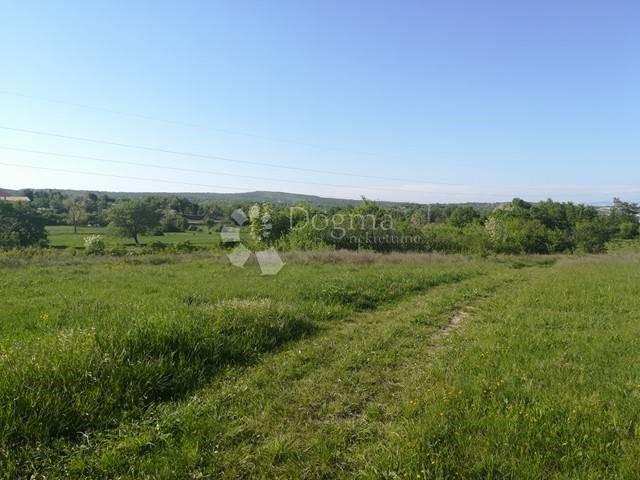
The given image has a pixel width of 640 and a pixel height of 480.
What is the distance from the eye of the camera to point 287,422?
3.74m

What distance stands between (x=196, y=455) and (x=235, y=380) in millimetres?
1639

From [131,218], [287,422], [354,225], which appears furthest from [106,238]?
[287,422]

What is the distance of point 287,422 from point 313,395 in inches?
23.6

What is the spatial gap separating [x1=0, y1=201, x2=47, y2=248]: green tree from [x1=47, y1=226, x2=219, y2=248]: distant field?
80.2 inches

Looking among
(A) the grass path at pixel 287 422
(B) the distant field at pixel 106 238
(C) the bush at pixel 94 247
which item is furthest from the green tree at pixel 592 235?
(C) the bush at pixel 94 247

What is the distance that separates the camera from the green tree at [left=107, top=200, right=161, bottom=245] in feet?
202

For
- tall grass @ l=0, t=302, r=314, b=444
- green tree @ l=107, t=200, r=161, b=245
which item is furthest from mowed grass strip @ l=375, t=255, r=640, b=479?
green tree @ l=107, t=200, r=161, b=245

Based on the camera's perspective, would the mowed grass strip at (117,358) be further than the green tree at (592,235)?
No

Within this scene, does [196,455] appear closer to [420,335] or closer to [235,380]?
[235,380]

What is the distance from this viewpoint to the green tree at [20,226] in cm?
4759

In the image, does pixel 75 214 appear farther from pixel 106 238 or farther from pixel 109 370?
pixel 109 370

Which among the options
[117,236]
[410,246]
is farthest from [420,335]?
[117,236]

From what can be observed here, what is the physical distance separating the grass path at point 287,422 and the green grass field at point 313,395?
2cm

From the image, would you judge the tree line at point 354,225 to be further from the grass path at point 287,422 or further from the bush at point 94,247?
the grass path at point 287,422
